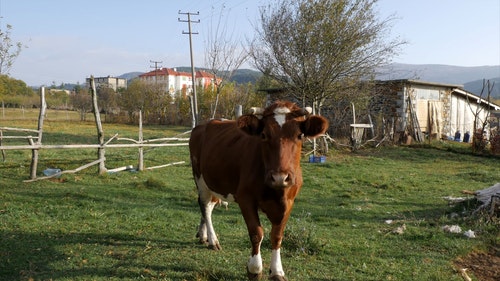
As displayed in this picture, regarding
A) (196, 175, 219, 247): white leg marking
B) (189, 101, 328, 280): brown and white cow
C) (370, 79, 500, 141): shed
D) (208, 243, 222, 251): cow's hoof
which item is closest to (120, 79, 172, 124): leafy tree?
(370, 79, 500, 141): shed

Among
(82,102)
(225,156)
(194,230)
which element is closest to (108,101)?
(82,102)

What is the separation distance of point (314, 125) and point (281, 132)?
377 millimetres

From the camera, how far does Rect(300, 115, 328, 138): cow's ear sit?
13.9 feet

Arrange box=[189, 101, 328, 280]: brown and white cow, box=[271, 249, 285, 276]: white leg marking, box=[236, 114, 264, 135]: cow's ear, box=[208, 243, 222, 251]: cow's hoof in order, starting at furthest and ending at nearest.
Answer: box=[208, 243, 222, 251]: cow's hoof → box=[271, 249, 285, 276]: white leg marking → box=[236, 114, 264, 135]: cow's ear → box=[189, 101, 328, 280]: brown and white cow

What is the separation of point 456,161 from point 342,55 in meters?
6.96

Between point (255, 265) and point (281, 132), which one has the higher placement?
point (281, 132)

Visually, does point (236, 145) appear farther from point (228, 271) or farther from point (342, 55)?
point (342, 55)

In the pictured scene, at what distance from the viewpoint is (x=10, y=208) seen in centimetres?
776

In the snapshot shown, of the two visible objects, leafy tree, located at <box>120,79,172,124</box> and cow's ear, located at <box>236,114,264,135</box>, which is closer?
cow's ear, located at <box>236,114,264,135</box>

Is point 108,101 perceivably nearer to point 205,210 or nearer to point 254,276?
point 205,210

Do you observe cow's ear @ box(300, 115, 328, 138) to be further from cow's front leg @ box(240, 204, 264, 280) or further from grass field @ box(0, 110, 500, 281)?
grass field @ box(0, 110, 500, 281)

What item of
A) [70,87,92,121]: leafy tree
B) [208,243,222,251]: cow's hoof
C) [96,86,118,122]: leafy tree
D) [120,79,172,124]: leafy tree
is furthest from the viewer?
[96,86,118,122]: leafy tree

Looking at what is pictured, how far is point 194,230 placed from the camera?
A: 6945mm

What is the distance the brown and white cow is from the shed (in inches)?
794
